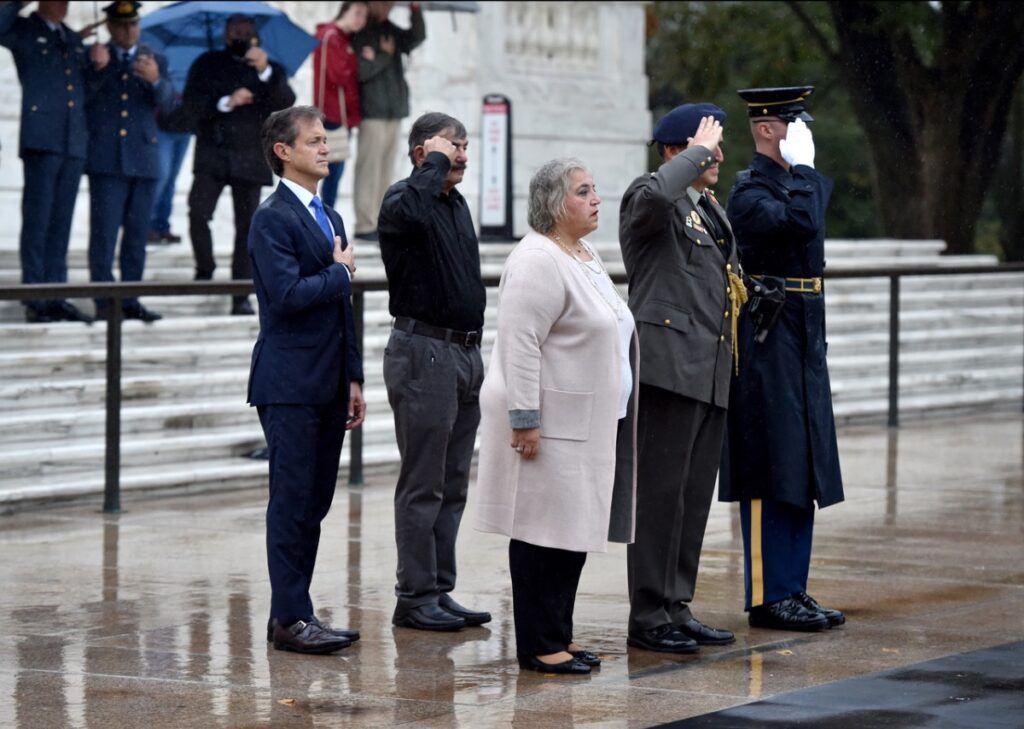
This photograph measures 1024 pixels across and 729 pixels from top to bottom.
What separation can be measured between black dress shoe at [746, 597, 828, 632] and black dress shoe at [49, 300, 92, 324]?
5.81 m

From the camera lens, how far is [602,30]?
20.5 m

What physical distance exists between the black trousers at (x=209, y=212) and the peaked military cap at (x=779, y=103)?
20.0 feet

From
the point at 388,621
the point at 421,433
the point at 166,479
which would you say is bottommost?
the point at 388,621

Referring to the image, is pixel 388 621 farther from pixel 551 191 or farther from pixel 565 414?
pixel 551 191

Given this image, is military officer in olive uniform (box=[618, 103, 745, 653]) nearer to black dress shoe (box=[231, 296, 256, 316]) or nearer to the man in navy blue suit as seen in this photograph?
the man in navy blue suit

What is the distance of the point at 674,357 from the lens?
24.5 feet

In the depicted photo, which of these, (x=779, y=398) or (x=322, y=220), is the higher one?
(x=322, y=220)

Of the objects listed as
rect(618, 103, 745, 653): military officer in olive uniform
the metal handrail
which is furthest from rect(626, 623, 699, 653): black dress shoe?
the metal handrail

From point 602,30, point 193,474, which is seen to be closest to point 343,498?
point 193,474

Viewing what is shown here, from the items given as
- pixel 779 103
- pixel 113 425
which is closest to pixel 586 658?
pixel 779 103

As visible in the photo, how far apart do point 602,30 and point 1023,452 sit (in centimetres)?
793

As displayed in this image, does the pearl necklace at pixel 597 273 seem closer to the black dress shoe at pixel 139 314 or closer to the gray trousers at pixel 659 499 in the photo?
the gray trousers at pixel 659 499

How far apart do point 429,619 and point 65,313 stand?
5.30 metres

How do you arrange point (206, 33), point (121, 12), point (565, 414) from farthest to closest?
point (206, 33), point (121, 12), point (565, 414)
